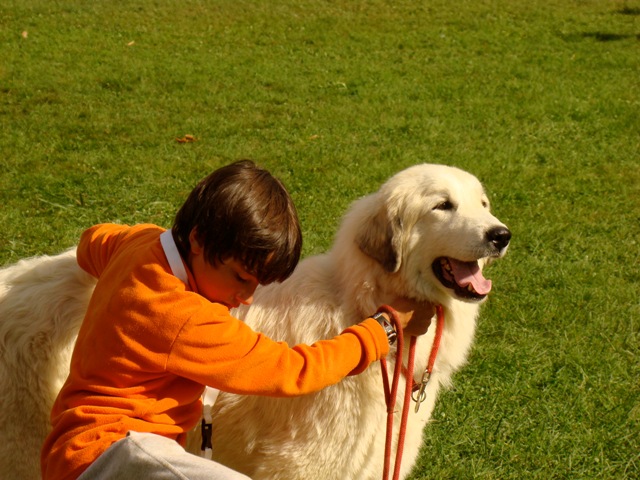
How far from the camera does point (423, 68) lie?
39.7ft

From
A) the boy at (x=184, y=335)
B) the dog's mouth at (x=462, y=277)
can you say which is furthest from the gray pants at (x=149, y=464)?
the dog's mouth at (x=462, y=277)

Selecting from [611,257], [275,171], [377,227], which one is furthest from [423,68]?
[377,227]

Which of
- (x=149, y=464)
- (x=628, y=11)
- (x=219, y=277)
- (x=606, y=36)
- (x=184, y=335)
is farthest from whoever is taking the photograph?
(x=628, y=11)

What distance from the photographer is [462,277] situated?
10.5 ft

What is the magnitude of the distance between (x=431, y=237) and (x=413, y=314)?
355mm

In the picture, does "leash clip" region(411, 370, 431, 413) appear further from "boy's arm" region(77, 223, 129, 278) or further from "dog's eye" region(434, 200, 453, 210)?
"boy's arm" region(77, 223, 129, 278)

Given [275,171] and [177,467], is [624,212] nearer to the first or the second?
[275,171]

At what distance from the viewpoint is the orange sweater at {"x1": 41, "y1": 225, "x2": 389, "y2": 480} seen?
2.33 metres

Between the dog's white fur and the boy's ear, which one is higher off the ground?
the boy's ear

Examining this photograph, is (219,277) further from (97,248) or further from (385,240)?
(385,240)

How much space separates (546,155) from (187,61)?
5.86m

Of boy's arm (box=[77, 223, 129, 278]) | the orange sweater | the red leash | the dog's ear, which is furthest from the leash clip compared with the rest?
boy's arm (box=[77, 223, 129, 278])

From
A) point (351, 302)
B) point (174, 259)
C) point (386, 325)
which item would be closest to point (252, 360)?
point (174, 259)

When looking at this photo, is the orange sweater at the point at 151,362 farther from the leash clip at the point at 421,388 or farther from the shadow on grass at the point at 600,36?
the shadow on grass at the point at 600,36
